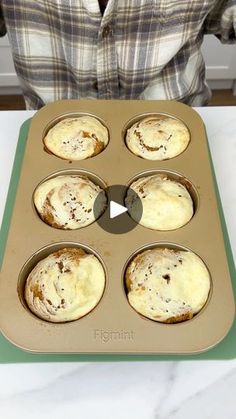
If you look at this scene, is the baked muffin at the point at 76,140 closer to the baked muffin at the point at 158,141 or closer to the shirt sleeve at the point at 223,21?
the baked muffin at the point at 158,141

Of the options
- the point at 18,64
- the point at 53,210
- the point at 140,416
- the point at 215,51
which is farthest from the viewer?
the point at 215,51

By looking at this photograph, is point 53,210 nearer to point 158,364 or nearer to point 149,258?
point 149,258

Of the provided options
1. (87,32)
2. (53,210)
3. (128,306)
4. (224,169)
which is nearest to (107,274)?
(128,306)

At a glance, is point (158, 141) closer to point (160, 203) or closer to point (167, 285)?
point (160, 203)

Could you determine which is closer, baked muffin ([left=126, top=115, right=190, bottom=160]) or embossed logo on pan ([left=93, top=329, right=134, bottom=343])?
embossed logo on pan ([left=93, top=329, right=134, bottom=343])

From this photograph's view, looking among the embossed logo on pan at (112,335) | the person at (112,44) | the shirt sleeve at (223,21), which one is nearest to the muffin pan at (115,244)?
the embossed logo on pan at (112,335)

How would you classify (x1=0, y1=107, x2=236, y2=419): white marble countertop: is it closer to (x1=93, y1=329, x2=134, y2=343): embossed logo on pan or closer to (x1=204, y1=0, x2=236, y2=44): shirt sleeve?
(x1=93, y1=329, x2=134, y2=343): embossed logo on pan

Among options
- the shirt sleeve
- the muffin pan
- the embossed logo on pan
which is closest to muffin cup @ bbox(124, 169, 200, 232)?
the muffin pan
